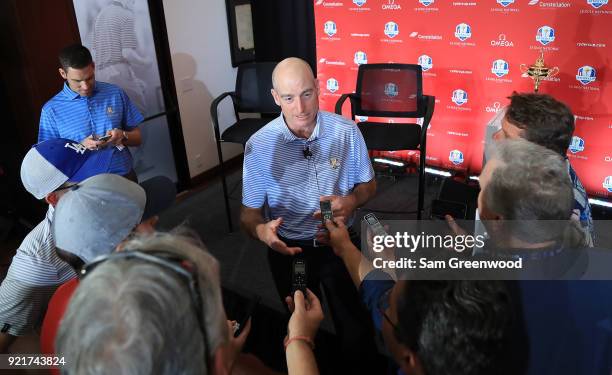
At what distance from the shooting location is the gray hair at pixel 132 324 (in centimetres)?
69

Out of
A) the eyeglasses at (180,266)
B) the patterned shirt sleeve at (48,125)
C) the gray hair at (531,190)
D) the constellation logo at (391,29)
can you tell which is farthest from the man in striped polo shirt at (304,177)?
the constellation logo at (391,29)

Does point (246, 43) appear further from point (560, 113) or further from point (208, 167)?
point (560, 113)

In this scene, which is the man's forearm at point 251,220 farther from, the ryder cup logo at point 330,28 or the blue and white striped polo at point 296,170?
the ryder cup logo at point 330,28

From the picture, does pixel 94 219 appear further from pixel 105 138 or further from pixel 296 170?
pixel 105 138

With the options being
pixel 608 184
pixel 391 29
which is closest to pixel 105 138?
pixel 391 29

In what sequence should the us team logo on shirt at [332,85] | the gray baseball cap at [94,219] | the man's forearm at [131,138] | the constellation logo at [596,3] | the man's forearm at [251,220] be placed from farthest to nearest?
1. the us team logo on shirt at [332,85]
2. the constellation logo at [596,3]
3. the man's forearm at [131,138]
4. the man's forearm at [251,220]
5. the gray baseball cap at [94,219]

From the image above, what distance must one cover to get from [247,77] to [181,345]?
3130mm

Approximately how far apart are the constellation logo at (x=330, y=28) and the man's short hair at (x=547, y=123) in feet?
8.80

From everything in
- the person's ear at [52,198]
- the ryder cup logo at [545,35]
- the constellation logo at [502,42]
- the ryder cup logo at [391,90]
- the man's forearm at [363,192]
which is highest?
the ryder cup logo at [545,35]

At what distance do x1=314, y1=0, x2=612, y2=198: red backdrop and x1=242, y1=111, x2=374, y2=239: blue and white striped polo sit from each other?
2300 millimetres

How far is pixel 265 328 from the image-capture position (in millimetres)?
1556

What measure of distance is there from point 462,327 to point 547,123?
1380 millimetres

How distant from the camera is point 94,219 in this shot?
1089 millimetres

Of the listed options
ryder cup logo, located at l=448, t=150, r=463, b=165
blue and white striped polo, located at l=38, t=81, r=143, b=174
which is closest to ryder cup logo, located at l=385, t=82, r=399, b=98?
ryder cup logo, located at l=448, t=150, r=463, b=165
